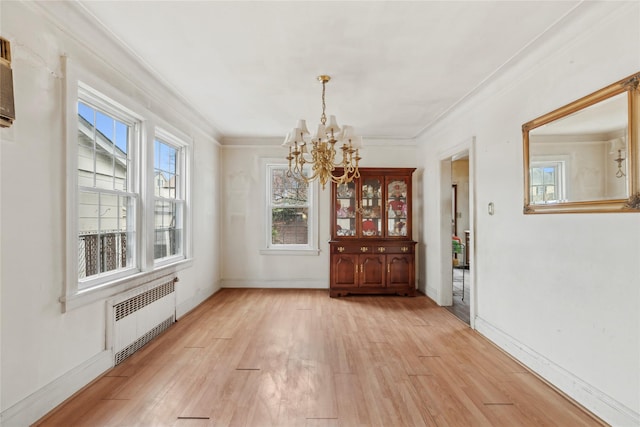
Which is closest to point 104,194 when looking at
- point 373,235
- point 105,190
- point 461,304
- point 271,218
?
point 105,190

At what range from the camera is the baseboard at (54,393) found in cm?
183

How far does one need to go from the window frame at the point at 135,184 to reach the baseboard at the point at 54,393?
1.57 ft

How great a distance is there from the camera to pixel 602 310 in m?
2.05

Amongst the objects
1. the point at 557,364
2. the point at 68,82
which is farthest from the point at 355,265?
the point at 68,82

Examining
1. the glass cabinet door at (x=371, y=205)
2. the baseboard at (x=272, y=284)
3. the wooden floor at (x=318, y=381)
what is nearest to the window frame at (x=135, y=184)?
the wooden floor at (x=318, y=381)

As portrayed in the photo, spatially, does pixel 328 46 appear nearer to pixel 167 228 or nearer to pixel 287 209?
pixel 167 228

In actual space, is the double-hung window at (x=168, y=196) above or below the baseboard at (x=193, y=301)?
above

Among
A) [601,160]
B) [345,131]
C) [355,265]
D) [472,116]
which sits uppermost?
[472,116]

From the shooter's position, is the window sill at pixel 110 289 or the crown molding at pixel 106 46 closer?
the crown molding at pixel 106 46

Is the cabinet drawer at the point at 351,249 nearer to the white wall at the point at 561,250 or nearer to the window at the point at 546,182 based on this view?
the white wall at the point at 561,250

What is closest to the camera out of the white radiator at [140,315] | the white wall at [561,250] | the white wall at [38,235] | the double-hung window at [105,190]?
the white wall at [38,235]

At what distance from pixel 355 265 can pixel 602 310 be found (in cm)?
336

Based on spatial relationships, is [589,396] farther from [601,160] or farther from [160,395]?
[160,395]

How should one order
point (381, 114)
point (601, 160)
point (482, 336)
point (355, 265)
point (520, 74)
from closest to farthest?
point (601, 160)
point (520, 74)
point (482, 336)
point (381, 114)
point (355, 265)
